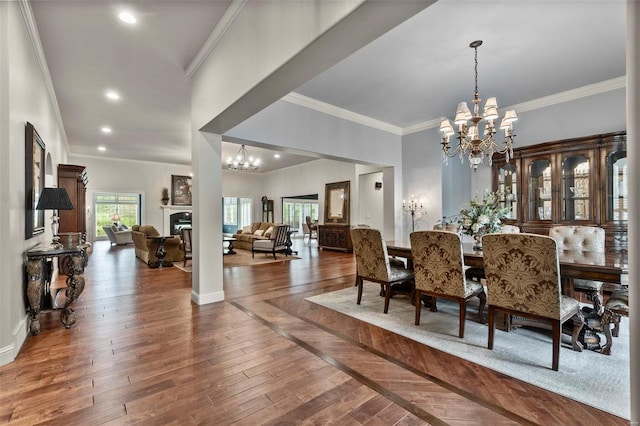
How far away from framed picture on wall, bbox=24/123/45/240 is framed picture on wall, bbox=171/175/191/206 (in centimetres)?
854

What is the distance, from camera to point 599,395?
1.86m

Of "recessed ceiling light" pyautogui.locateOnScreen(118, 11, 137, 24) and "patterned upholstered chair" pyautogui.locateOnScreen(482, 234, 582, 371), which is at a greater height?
"recessed ceiling light" pyautogui.locateOnScreen(118, 11, 137, 24)

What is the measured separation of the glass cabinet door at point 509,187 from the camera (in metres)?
4.99

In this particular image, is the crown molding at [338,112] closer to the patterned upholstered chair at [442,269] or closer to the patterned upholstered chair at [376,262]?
the patterned upholstered chair at [376,262]

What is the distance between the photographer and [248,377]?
209 cm

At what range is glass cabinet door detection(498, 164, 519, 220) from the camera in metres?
4.99

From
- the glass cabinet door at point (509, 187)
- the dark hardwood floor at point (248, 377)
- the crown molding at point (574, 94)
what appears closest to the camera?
the dark hardwood floor at point (248, 377)

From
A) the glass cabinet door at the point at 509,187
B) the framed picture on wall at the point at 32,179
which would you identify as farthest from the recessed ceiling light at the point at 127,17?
the glass cabinet door at the point at 509,187

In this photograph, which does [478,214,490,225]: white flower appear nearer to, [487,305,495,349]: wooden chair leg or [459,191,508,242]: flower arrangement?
[459,191,508,242]: flower arrangement

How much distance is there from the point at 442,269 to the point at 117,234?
10.6 meters

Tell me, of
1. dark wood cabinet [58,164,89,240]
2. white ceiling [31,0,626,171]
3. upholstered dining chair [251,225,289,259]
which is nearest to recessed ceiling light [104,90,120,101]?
white ceiling [31,0,626,171]

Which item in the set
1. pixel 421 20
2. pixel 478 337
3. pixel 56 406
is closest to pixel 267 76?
pixel 421 20

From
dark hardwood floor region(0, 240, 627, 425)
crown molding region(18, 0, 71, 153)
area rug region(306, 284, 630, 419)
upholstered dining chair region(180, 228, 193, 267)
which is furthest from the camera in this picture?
upholstered dining chair region(180, 228, 193, 267)

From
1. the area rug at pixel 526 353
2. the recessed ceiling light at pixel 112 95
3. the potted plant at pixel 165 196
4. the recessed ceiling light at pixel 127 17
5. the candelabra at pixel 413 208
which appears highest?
the recessed ceiling light at pixel 112 95
